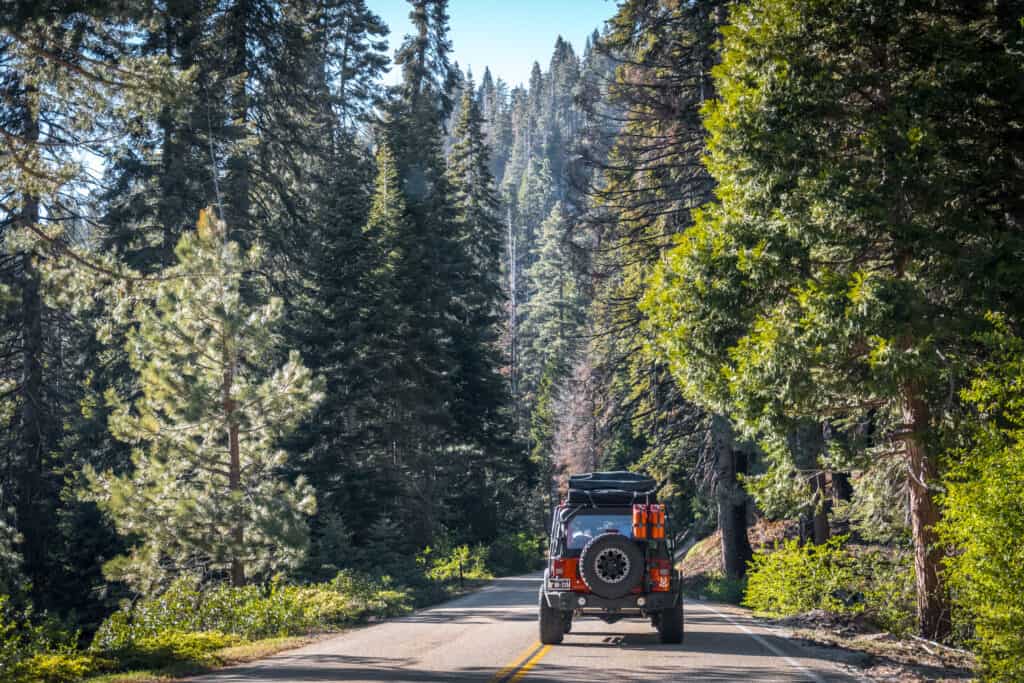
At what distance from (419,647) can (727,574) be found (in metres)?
13.2

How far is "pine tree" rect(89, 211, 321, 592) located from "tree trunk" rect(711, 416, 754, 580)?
10254mm

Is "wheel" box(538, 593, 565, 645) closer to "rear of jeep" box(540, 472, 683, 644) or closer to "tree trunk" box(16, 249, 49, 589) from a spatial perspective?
"rear of jeep" box(540, 472, 683, 644)

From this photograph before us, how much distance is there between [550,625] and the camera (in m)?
13.6

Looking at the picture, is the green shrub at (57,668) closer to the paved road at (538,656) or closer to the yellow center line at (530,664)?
the paved road at (538,656)

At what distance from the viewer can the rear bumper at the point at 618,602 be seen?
1290cm

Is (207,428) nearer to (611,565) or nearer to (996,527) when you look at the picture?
(611,565)

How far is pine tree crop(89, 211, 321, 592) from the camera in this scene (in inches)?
806

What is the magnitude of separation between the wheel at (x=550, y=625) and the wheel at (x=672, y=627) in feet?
4.98

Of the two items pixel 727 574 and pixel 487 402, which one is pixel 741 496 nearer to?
pixel 727 574

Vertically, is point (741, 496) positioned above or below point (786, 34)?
below

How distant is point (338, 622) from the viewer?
62.3 feet

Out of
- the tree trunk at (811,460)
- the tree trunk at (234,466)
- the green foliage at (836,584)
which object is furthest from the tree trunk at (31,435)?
the tree trunk at (811,460)

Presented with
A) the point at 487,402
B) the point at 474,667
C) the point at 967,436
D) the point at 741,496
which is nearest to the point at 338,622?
the point at 474,667

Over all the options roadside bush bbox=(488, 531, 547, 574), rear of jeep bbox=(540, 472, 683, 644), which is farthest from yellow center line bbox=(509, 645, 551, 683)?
roadside bush bbox=(488, 531, 547, 574)
